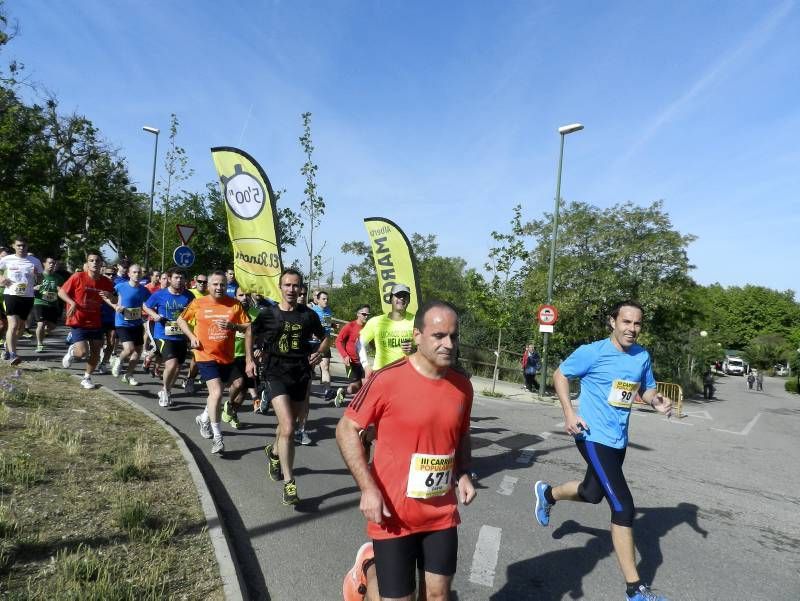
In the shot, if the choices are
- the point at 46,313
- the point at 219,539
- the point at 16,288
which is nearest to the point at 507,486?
the point at 219,539

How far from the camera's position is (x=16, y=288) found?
9023 millimetres

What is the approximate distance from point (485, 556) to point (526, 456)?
149 inches

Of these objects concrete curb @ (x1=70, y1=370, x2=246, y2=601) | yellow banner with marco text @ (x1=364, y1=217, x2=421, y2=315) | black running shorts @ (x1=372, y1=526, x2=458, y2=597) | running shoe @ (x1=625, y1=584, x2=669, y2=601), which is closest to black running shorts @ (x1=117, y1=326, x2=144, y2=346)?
concrete curb @ (x1=70, y1=370, x2=246, y2=601)

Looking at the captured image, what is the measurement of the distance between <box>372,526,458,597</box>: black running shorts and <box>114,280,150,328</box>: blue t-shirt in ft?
25.5

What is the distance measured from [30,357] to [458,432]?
1074cm

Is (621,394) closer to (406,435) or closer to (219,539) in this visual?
(406,435)

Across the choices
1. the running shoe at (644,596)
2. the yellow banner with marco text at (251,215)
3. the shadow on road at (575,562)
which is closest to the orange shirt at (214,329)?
the yellow banner with marco text at (251,215)

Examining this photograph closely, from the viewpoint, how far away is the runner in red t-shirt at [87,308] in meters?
8.09

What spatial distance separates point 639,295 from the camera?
23.3 meters

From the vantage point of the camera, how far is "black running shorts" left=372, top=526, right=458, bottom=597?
2340 mm

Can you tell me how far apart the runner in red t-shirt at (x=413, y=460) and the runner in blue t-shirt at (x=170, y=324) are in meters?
5.80

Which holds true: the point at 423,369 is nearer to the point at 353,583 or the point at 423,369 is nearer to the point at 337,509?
the point at 353,583

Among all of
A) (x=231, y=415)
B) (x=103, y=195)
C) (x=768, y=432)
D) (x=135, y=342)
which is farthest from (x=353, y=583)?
(x=103, y=195)

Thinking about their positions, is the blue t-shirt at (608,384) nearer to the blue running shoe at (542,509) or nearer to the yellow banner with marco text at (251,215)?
the blue running shoe at (542,509)
